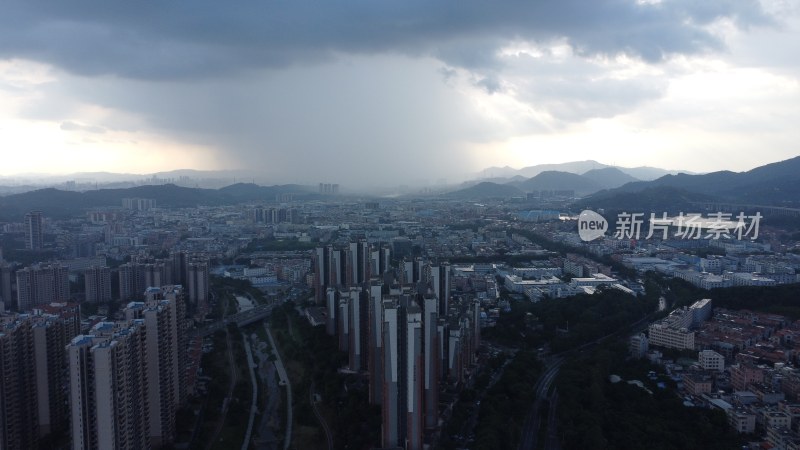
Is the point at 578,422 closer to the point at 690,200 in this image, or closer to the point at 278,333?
the point at 278,333

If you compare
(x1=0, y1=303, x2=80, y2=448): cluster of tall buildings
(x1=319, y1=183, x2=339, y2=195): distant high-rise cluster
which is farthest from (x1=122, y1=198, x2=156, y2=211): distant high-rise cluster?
(x1=0, y1=303, x2=80, y2=448): cluster of tall buildings

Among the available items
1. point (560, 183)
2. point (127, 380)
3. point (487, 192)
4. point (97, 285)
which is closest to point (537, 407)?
point (127, 380)

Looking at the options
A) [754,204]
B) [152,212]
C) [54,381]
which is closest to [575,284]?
[54,381]

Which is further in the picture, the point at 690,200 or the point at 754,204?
the point at 690,200

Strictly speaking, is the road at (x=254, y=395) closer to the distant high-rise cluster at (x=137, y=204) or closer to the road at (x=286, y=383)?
the road at (x=286, y=383)

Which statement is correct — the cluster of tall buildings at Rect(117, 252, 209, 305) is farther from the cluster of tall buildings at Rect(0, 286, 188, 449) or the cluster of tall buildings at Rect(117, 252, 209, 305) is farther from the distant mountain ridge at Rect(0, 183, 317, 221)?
the distant mountain ridge at Rect(0, 183, 317, 221)

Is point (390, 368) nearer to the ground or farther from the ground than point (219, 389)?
farther from the ground
